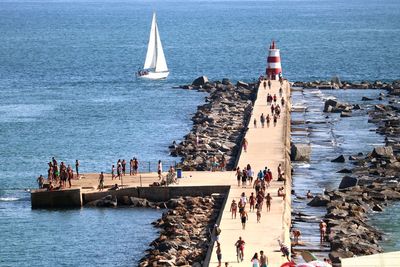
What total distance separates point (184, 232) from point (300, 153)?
19.8 metres

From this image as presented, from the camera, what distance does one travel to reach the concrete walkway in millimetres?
48062

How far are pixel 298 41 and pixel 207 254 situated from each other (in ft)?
483

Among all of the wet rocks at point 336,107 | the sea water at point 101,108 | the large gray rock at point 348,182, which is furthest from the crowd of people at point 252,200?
the wet rocks at point 336,107

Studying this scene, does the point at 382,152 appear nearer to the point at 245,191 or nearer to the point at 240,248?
the point at 245,191

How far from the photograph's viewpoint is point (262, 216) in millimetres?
54219

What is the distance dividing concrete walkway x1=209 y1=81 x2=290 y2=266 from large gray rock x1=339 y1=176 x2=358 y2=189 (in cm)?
326

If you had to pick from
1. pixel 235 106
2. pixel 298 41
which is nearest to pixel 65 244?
pixel 235 106

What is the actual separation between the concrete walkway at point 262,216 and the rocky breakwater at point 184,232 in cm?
109

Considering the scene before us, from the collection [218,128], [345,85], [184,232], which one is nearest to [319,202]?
[184,232]

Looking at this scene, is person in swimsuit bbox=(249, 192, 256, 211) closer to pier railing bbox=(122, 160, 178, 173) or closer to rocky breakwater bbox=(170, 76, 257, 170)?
rocky breakwater bbox=(170, 76, 257, 170)

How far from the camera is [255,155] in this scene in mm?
68625

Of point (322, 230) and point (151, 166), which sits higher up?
point (151, 166)

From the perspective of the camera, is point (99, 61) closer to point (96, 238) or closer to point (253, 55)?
point (253, 55)

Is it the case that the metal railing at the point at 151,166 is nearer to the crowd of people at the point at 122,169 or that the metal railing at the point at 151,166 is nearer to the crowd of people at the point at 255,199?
the crowd of people at the point at 122,169
